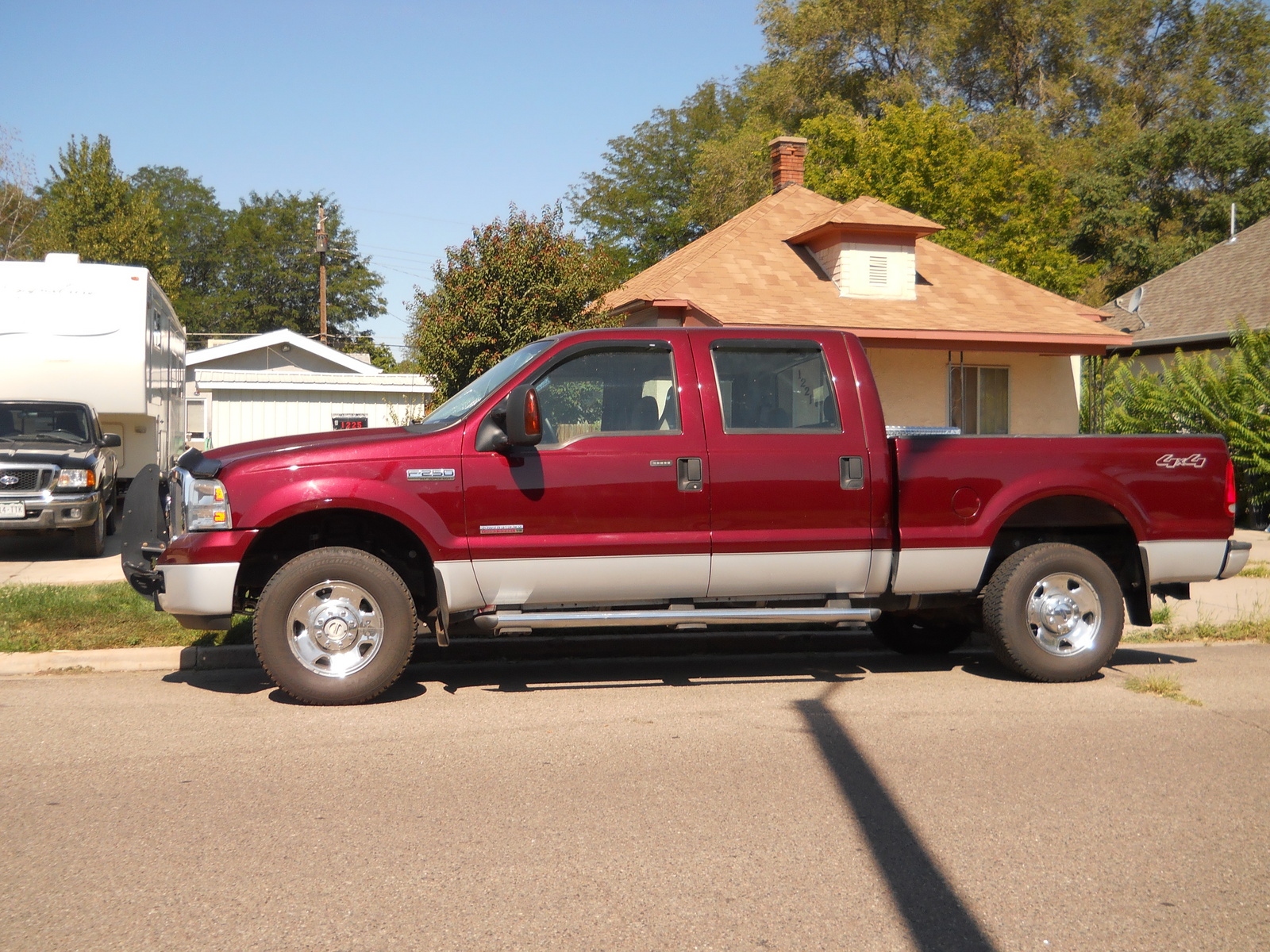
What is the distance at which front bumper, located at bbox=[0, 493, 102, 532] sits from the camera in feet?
40.9

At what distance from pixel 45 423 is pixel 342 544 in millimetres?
9164

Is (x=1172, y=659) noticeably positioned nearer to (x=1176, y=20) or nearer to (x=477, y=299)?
(x=477, y=299)

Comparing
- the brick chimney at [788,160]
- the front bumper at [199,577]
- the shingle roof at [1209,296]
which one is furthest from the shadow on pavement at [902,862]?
the shingle roof at [1209,296]

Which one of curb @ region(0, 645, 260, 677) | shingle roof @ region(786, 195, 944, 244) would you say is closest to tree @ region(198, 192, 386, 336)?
shingle roof @ region(786, 195, 944, 244)

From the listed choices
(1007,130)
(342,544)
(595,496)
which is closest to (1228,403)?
(595,496)

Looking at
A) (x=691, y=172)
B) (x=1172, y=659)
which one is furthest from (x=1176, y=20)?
(x=1172, y=659)

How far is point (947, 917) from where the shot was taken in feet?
12.3

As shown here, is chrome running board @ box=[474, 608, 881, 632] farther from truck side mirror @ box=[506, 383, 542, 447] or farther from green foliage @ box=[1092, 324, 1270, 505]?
green foliage @ box=[1092, 324, 1270, 505]

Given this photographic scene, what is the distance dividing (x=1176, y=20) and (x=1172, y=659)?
164 feet

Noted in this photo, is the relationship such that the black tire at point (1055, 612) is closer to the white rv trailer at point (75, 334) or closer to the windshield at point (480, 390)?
the windshield at point (480, 390)

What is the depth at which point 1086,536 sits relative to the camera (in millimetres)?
7633

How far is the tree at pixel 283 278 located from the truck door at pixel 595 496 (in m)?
68.8

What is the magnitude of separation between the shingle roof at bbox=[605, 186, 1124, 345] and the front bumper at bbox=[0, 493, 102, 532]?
26.4ft

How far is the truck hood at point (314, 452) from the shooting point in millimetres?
6371
